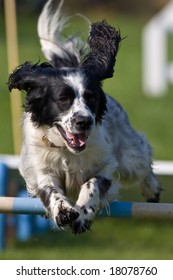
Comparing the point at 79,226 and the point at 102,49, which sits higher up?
the point at 102,49

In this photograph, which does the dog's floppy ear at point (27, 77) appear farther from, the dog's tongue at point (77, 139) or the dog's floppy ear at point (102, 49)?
the dog's tongue at point (77, 139)

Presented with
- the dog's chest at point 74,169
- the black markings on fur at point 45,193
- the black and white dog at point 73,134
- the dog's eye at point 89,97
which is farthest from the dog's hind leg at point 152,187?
the dog's eye at point 89,97

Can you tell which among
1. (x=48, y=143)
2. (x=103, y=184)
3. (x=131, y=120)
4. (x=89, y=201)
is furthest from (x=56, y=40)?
(x=131, y=120)

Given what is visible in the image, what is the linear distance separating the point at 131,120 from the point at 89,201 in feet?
37.5

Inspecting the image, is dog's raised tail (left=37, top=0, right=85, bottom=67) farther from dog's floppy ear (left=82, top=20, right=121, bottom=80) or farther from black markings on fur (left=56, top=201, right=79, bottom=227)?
black markings on fur (left=56, top=201, right=79, bottom=227)

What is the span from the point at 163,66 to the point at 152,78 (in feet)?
5.45

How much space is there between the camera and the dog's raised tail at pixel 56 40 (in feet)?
25.2

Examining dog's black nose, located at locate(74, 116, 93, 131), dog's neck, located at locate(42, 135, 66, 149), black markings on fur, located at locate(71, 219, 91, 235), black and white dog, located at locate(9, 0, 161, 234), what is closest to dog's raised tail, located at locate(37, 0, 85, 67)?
black and white dog, located at locate(9, 0, 161, 234)

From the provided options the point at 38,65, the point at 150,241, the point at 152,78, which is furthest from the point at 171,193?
the point at 152,78

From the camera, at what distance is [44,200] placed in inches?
263

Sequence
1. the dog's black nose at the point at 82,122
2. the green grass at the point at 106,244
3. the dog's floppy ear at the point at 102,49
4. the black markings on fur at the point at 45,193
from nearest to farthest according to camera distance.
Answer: the dog's black nose at the point at 82,122 < the black markings on fur at the point at 45,193 < the dog's floppy ear at the point at 102,49 < the green grass at the point at 106,244

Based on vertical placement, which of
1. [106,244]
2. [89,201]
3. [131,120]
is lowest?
[106,244]

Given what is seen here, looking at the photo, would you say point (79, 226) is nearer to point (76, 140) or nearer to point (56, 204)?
point (56, 204)

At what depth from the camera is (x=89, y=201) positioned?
21.7ft
